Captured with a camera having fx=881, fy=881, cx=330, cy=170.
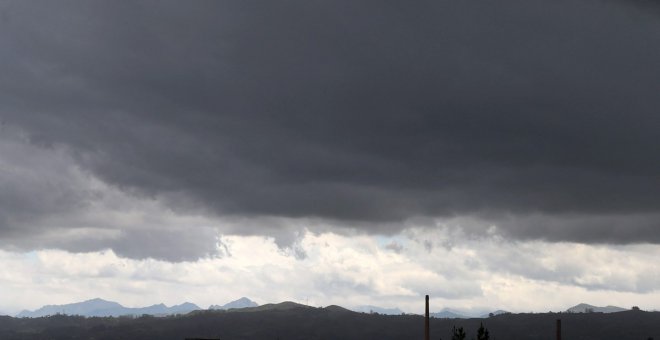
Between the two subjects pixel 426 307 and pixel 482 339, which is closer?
pixel 482 339

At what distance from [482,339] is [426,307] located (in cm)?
1739

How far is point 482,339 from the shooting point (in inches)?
4496

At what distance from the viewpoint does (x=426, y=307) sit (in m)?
131
